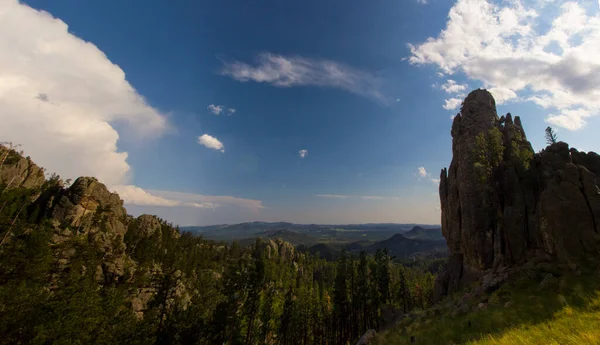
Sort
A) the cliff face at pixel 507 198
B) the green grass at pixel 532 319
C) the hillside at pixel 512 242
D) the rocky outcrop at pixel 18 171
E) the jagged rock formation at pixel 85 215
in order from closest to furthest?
the green grass at pixel 532 319, the hillside at pixel 512 242, the cliff face at pixel 507 198, the jagged rock formation at pixel 85 215, the rocky outcrop at pixel 18 171

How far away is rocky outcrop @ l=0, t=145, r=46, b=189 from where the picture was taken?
76.9 m

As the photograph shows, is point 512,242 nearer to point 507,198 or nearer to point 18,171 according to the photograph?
point 507,198

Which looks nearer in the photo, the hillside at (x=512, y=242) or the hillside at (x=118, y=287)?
the hillside at (x=512, y=242)

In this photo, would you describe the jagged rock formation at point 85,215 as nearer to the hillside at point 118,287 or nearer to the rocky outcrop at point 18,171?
the rocky outcrop at point 18,171

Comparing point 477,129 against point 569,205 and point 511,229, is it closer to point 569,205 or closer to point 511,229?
point 511,229

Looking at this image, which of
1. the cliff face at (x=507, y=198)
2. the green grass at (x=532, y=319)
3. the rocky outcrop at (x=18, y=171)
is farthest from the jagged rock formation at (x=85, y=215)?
the cliff face at (x=507, y=198)

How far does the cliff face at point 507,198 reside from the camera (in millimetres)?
28125

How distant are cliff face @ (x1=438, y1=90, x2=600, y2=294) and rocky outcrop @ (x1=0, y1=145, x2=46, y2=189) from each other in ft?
415

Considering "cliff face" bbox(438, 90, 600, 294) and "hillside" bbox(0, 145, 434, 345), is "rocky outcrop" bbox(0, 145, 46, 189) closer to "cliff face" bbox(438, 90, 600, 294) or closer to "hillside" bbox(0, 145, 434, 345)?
"hillside" bbox(0, 145, 434, 345)

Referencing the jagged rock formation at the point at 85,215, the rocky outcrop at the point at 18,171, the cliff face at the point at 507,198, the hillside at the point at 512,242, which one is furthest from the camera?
the rocky outcrop at the point at 18,171

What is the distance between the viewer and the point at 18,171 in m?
82.2

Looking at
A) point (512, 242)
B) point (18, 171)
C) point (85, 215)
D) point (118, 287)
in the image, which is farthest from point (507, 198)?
point (18, 171)

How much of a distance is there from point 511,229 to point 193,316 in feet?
204

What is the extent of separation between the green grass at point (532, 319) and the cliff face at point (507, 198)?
326 inches
